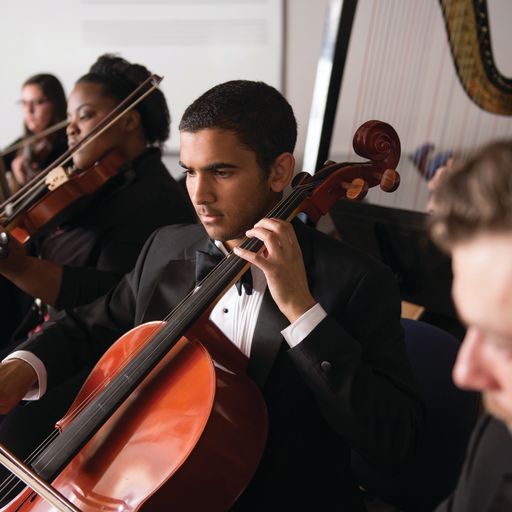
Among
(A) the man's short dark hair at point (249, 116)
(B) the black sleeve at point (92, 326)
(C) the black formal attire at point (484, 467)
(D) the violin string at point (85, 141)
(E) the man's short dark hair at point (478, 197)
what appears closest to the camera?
(E) the man's short dark hair at point (478, 197)

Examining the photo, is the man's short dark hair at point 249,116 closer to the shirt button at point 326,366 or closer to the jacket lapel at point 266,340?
the jacket lapel at point 266,340

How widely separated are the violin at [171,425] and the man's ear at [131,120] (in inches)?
38.2

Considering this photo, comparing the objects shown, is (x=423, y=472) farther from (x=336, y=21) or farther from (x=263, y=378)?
(x=336, y=21)

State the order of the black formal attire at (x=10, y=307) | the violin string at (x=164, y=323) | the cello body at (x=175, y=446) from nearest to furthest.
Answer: the cello body at (x=175, y=446)
the violin string at (x=164, y=323)
the black formal attire at (x=10, y=307)

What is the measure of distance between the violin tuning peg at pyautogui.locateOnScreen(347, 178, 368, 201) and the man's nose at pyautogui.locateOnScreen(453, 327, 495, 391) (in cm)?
53

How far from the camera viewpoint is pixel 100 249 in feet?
5.73

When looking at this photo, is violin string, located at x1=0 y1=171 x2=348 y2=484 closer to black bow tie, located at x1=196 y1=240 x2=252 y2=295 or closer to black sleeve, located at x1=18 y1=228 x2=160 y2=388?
black bow tie, located at x1=196 y1=240 x2=252 y2=295

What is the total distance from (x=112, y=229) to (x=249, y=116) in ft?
2.48

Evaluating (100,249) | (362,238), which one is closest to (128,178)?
(100,249)

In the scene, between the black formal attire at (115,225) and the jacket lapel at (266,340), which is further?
the black formal attire at (115,225)

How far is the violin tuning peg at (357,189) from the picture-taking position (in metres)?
1.05

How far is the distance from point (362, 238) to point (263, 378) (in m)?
0.89

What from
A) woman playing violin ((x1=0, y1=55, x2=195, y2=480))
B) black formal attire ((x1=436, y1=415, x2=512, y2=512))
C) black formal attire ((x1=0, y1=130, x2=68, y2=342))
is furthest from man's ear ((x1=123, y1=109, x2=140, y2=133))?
black formal attire ((x1=436, y1=415, x2=512, y2=512))

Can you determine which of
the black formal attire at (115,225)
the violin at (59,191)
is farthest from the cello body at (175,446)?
the violin at (59,191)
